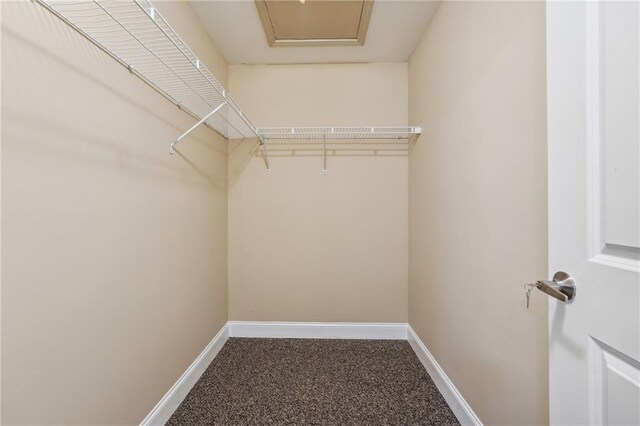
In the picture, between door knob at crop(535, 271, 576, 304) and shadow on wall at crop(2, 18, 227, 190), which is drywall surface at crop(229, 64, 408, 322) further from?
door knob at crop(535, 271, 576, 304)

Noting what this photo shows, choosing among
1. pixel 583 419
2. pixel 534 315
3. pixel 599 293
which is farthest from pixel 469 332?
pixel 599 293

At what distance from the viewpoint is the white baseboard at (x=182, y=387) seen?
4.19ft

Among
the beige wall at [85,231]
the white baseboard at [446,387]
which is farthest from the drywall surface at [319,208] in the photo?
the beige wall at [85,231]

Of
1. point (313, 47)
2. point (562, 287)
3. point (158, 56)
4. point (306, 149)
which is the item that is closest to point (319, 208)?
point (306, 149)

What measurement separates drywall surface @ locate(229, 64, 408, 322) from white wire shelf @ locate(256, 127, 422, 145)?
93mm

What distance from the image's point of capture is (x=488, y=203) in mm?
1133

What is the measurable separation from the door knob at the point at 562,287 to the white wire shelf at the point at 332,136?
157 centimetres

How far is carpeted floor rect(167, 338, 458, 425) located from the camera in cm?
139

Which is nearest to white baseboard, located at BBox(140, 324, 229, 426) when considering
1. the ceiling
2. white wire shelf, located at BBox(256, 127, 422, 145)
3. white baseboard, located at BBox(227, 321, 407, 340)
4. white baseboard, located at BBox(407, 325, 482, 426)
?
white baseboard, located at BBox(227, 321, 407, 340)

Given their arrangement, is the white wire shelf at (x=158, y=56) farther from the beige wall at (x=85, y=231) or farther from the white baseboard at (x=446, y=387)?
the white baseboard at (x=446, y=387)

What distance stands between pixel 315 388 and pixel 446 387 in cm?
78

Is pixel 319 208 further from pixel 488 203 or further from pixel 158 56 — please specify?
pixel 158 56

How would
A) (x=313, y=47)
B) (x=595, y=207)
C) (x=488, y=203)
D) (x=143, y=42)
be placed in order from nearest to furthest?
(x=595, y=207) → (x=143, y=42) → (x=488, y=203) → (x=313, y=47)

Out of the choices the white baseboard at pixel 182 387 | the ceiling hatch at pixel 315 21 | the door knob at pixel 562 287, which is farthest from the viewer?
the ceiling hatch at pixel 315 21
